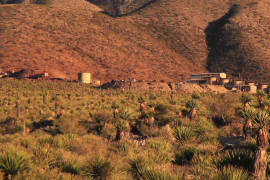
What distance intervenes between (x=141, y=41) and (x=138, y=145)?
72.2 meters

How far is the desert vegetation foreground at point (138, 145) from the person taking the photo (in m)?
7.35

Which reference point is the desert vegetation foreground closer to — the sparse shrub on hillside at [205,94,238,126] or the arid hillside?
the sparse shrub on hillside at [205,94,238,126]

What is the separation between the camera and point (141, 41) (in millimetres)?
83938

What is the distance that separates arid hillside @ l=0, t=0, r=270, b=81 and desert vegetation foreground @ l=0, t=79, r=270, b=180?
40871 millimetres

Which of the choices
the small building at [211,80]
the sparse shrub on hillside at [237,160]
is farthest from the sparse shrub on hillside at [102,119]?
the small building at [211,80]

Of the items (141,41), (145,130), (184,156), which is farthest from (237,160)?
(141,41)

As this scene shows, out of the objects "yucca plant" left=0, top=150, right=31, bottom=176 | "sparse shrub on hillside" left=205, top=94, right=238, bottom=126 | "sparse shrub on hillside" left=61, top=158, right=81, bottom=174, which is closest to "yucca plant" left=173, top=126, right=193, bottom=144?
"sparse shrub on hillside" left=61, top=158, right=81, bottom=174

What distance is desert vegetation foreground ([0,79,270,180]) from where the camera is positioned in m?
7.35

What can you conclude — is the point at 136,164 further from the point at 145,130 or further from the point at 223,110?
the point at 223,110

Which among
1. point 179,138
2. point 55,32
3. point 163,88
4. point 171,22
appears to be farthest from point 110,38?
point 179,138

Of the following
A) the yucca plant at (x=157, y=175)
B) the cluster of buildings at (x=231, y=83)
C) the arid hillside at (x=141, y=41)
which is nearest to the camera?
the yucca plant at (x=157, y=175)

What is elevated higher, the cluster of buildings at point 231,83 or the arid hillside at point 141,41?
the arid hillside at point 141,41

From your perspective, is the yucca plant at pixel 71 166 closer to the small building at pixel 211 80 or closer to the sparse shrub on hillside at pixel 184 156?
the sparse shrub on hillside at pixel 184 156

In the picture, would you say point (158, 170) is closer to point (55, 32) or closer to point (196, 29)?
point (55, 32)
